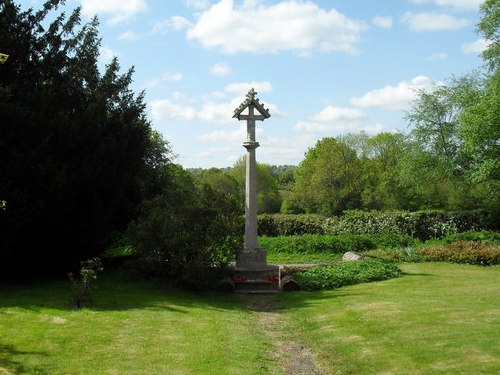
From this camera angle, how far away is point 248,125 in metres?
19.5

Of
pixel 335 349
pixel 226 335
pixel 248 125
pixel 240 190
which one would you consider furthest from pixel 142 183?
pixel 240 190

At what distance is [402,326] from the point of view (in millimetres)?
11000

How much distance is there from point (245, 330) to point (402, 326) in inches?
131

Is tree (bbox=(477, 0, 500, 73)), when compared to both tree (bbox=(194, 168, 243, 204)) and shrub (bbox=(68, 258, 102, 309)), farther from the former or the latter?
tree (bbox=(194, 168, 243, 204))

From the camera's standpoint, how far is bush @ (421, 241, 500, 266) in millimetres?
23406

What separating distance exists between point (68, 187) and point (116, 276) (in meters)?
3.92

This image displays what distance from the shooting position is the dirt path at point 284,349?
29.4 ft

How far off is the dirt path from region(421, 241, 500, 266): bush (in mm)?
12120

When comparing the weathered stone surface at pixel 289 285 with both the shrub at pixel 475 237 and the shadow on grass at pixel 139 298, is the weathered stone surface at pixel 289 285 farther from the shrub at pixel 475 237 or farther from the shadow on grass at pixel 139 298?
the shrub at pixel 475 237

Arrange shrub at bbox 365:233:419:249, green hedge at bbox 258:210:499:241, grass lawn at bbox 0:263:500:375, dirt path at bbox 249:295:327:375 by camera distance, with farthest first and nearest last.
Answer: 1. green hedge at bbox 258:210:499:241
2. shrub at bbox 365:233:419:249
3. dirt path at bbox 249:295:327:375
4. grass lawn at bbox 0:263:500:375

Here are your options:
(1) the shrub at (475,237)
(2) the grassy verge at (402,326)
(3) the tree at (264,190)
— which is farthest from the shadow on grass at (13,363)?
(3) the tree at (264,190)

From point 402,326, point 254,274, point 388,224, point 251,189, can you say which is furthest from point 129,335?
point 388,224

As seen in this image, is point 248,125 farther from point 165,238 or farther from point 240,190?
point 240,190

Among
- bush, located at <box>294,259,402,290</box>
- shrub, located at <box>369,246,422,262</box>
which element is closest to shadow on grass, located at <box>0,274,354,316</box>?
bush, located at <box>294,259,402,290</box>
